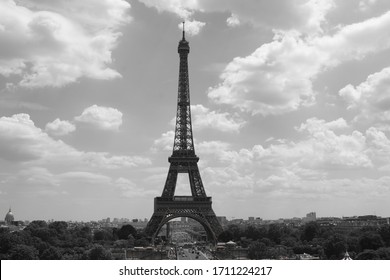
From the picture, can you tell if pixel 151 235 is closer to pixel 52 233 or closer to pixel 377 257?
pixel 52 233

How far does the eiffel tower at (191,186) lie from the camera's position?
67062 mm

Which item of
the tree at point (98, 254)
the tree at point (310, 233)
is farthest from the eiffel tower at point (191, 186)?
the tree at point (98, 254)

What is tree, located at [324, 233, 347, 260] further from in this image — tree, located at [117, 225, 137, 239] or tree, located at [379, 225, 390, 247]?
tree, located at [117, 225, 137, 239]

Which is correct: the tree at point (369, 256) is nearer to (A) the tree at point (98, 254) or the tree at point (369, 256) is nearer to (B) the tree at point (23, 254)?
(A) the tree at point (98, 254)

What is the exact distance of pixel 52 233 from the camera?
229ft

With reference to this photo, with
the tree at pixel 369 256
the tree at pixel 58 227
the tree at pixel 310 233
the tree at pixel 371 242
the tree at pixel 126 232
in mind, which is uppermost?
the tree at pixel 58 227

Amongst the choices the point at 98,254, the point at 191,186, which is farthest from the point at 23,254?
the point at 191,186

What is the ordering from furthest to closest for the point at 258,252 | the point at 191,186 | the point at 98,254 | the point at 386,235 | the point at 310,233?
the point at 310,233 < the point at 191,186 < the point at 386,235 < the point at 258,252 < the point at 98,254

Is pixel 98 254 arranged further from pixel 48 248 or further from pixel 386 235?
pixel 386 235

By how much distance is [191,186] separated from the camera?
224 feet

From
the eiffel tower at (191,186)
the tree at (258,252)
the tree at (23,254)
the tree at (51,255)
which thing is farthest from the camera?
the eiffel tower at (191,186)

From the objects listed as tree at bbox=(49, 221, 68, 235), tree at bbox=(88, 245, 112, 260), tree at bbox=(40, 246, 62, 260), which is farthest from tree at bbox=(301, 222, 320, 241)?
tree at bbox=(40, 246, 62, 260)

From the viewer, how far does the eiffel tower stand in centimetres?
6706
